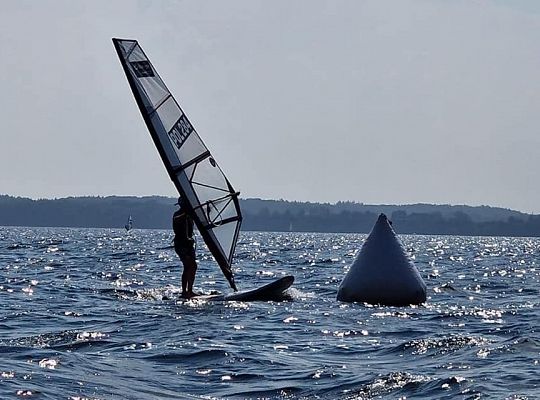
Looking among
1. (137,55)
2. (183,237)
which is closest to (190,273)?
(183,237)

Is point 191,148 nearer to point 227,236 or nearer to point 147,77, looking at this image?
point 147,77

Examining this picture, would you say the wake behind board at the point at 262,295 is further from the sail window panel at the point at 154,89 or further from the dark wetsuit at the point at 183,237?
the sail window panel at the point at 154,89

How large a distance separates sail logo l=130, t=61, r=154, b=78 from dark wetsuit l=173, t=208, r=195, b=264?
2.61m

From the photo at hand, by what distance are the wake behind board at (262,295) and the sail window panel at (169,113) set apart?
3.24 m

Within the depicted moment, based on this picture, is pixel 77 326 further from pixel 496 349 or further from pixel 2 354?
pixel 496 349

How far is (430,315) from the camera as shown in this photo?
18000 millimetres

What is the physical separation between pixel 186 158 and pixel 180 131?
518mm

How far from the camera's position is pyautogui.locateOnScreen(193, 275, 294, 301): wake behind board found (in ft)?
65.8

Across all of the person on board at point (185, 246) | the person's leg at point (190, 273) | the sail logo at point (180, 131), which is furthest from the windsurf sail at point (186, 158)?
the person's leg at point (190, 273)

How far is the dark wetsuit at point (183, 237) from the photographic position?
20.3 meters

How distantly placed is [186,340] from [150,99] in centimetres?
761

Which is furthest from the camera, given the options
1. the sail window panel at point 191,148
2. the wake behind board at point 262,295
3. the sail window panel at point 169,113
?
the sail window panel at point 191,148

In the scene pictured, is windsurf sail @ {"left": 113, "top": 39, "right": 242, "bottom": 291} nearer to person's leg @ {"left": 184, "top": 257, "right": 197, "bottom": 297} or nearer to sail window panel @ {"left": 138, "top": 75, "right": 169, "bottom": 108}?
sail window panel @ {"left": 138, "top": 75, "right": 169, "bottom": 108}

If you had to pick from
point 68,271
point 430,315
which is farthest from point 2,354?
point 68,271
